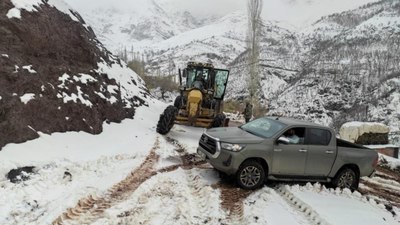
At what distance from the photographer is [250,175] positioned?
392 inches

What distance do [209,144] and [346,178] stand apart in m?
3.79

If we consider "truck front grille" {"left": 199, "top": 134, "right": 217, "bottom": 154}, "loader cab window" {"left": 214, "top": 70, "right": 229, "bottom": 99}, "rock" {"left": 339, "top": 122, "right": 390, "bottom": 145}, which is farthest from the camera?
"loader cab window" {"left": 214, "top": 70, "right": 229, "bottom": 99}

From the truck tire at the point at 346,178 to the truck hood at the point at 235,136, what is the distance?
97.1 inches

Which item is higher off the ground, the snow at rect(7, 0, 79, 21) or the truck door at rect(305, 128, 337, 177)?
the snow at rect(7, 0, 79, 21)

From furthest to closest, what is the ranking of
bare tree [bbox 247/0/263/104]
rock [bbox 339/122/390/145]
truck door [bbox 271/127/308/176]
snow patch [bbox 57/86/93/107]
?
1. bare tree [bbox 247/0/263/104]
2. rock [bbox 339/122/390/145]
3. snow patch [bbox 57/86/93/107]
4. truck door [bbox 271/127/308/176]

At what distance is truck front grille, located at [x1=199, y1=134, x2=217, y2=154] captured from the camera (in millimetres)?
10078

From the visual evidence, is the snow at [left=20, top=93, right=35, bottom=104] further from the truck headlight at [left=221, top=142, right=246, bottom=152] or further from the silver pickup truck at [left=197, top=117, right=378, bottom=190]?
the truck headlight at [left=221, top=142, right=246, bottom=152]

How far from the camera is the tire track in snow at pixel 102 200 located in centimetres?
656

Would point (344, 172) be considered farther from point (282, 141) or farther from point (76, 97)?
point (76, 97)

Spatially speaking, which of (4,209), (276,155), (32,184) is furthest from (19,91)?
(276,155)

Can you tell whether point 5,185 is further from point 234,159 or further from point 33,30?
point 33,30

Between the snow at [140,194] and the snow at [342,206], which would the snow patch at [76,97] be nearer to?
the snow at [140,194]

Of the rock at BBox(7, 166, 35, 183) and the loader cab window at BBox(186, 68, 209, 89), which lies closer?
the rock at BBox(7, 166, 35, 183)

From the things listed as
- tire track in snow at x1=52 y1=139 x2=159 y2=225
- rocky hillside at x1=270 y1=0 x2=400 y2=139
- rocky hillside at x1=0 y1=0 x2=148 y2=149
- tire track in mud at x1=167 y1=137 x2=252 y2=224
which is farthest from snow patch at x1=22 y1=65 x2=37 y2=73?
rocky hillside at x1=270 y1=0 x2=400 y2=139
